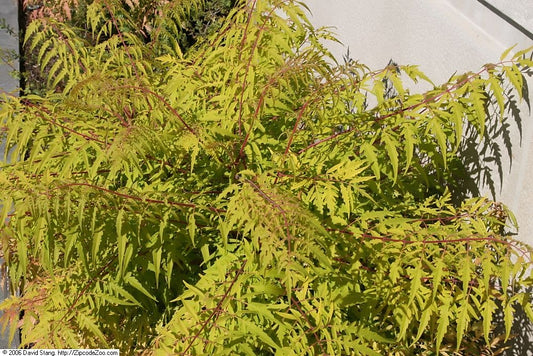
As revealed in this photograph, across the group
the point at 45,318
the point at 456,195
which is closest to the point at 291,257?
the point at 45,318

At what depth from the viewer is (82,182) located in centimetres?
178

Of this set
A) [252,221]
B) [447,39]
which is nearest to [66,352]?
[252,221]

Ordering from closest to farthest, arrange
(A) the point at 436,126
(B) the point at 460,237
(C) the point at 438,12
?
(B) the point at 460,237 < (A) the point at 436,126 < (C) the point at 438,12

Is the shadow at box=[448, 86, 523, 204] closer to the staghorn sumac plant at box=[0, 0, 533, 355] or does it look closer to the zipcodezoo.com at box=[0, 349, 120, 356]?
the staghorn sumac plant at box=[0, 0, 533, 355]

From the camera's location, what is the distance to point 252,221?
5.33 feet

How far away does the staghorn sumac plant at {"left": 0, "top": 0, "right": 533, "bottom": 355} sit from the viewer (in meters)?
1.73

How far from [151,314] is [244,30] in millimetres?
1300

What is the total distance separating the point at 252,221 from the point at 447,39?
5.74 feet

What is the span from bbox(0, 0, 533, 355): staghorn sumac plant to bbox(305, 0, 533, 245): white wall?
0.12 meters

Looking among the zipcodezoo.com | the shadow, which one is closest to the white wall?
the shadow

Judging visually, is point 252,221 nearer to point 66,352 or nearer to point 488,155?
point 66,352

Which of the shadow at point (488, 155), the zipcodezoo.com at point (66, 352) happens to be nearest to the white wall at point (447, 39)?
the shadow at point (488, 155)

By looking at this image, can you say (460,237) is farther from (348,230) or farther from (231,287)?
(231,287)

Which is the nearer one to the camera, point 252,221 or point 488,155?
point 252,221
